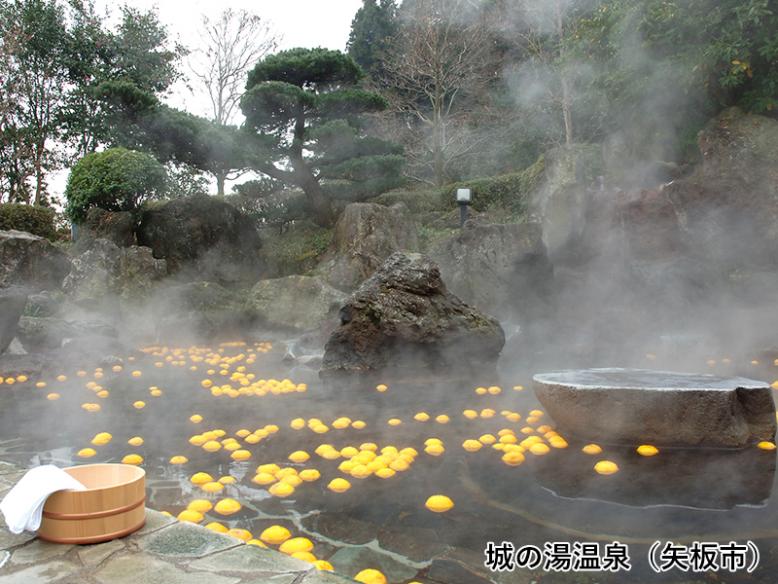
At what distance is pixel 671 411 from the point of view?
3.98 meters

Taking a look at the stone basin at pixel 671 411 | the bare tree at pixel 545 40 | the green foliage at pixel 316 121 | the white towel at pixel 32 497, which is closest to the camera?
the white towel at pixel 32 497

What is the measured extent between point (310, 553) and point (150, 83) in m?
21.3

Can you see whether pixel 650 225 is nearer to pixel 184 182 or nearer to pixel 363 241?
pixel 363 241

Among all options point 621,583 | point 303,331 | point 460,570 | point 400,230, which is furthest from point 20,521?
point 400,230

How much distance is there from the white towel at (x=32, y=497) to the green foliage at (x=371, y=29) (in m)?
24.1

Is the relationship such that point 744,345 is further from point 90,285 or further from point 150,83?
point 150,83

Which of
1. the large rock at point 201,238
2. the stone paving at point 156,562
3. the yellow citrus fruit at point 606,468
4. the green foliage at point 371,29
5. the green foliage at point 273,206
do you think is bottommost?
the yellow citrus fruit at point 606,468

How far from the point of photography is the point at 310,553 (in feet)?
9.09

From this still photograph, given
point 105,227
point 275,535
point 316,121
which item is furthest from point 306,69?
point 275,535

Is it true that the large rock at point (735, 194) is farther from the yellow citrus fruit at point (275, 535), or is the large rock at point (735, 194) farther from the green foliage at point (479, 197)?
the yellow citrus fruit at point (275, 535)

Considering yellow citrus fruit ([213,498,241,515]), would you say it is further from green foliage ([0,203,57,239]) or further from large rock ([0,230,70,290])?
green foliage ([0,203,57,239])

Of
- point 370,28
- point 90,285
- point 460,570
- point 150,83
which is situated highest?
point 370,28

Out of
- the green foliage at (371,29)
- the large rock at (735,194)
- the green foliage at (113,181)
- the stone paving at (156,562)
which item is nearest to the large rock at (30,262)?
the green foliage at (113,181)

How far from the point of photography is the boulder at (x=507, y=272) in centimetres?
1032
